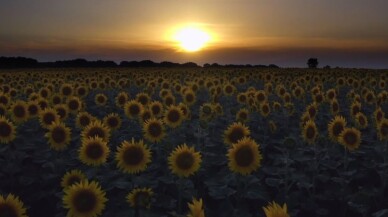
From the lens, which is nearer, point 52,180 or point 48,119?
point 52,180

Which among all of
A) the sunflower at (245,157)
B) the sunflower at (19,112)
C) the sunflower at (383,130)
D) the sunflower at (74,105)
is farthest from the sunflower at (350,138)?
the sunflower at (19,112)

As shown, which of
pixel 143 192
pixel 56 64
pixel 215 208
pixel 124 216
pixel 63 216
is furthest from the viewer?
pixel 56 64

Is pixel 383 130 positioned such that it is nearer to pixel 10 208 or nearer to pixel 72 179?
pixel 72 179

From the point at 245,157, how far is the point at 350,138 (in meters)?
2.98

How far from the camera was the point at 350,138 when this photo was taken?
9.27 metres

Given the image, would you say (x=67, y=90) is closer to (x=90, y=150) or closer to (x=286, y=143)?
(x=90, y=150)

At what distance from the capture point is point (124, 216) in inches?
245

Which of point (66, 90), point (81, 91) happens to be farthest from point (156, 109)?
point (81, 91)

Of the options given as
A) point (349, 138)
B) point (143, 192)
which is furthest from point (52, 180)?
point (349, 138)

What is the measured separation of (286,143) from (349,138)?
1.82 m

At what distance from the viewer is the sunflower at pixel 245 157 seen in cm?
726

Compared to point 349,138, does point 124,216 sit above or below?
below

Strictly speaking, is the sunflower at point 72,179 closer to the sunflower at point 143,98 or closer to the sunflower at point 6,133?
the sunflower at point 6,133

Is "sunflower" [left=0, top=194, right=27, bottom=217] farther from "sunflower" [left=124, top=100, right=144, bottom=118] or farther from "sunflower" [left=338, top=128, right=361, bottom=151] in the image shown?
"sunflower" [left=124, top=100, right=144, bottom=118]
